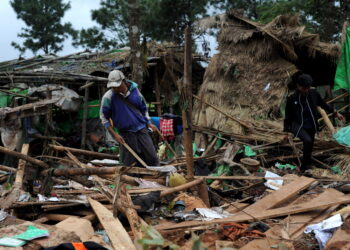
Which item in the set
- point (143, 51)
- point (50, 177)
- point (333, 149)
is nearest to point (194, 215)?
point (50, 177)

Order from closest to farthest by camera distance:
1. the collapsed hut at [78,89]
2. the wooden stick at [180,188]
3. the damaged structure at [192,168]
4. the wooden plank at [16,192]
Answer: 1. the damaged structure at [192,168]
2. the wooden plank at [16,192]
3. the wooden stick at [180,188]
4. the collapsed hut at [78,89]

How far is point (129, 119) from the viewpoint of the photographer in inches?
208

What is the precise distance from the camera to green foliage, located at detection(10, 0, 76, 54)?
2820cm

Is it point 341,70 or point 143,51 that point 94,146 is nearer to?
point 143,51

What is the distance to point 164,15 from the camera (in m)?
23.5

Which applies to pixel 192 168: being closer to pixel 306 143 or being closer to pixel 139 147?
pixel 139 147

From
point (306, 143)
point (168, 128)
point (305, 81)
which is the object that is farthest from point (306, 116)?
→ point (168, 128)

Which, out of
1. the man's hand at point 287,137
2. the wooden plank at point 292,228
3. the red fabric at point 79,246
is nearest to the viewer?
the red fabric at point 79,246

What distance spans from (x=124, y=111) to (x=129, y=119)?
0.12 meters

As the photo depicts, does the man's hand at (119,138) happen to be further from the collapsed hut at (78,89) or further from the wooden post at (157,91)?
the wooden post at (157,91)

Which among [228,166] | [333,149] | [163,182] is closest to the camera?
[163,182]

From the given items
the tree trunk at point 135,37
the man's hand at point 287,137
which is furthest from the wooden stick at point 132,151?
the tree trunk at point 135,37

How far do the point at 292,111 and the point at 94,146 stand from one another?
671 cm

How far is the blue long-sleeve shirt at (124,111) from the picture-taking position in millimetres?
5250
